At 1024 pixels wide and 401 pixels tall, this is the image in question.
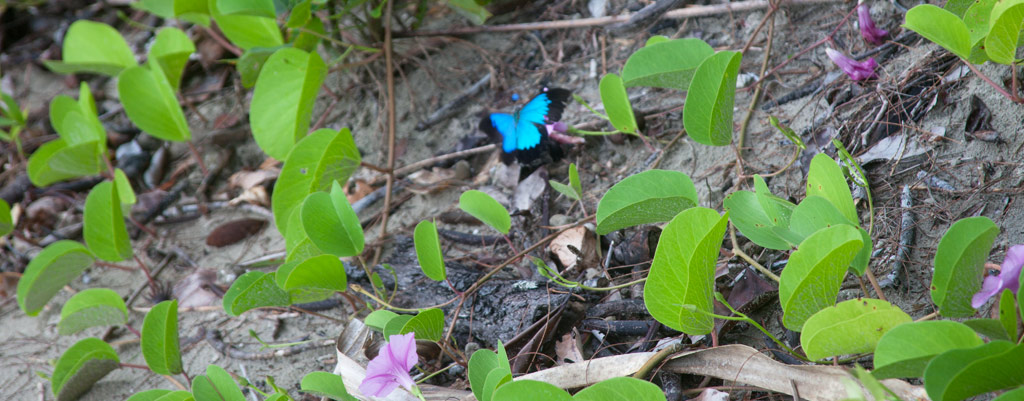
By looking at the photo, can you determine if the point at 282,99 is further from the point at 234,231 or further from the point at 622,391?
the point at 622,391

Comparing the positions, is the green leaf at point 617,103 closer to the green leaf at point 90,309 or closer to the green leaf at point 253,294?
the green leaf at point 253,294

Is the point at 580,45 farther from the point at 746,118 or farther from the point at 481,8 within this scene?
the point at 746,118

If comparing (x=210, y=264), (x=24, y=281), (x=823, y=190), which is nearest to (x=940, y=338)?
(x=823, y=190)

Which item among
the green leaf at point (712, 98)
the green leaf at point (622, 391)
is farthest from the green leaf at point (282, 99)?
the green leaf at point (622, 391)

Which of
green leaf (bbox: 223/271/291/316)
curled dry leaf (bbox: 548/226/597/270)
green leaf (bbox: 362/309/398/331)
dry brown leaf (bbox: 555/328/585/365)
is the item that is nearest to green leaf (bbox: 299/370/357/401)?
green leaf (bbox: 362/309/398/331)

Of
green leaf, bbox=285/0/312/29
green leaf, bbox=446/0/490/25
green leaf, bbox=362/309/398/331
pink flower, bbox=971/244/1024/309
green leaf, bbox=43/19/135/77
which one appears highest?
green leaf, bbox=285/0/312/29

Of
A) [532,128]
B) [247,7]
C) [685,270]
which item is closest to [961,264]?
[685,270]

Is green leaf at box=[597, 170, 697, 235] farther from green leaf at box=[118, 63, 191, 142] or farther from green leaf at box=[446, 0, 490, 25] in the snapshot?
green leaf at box=[118, 63, 191, 142]
